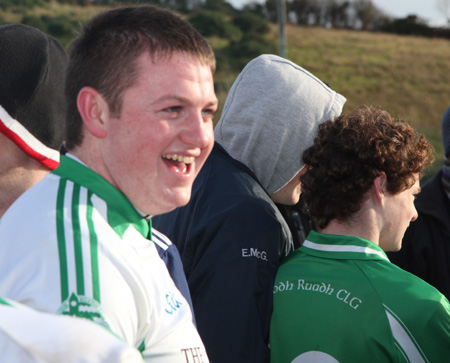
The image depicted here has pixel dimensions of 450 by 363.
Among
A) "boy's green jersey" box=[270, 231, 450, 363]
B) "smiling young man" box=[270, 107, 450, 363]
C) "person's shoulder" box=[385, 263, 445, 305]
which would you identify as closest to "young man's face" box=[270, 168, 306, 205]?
"smiling young man" box=[270, 107, 450, 363]

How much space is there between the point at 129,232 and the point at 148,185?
0.42ft

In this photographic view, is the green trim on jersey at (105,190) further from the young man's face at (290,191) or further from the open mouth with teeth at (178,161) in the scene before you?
the young man's face at (290,191)

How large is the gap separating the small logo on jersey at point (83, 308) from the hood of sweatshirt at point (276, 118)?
1.52m

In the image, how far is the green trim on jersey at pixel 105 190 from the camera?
4.95 feet

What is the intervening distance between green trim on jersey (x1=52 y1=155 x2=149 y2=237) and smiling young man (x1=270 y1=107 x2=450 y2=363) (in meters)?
0.94

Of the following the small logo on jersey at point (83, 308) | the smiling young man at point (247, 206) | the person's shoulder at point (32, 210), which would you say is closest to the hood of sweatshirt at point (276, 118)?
the smiling young man at point (247, 206)

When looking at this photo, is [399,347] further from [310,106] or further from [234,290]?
[310,106]

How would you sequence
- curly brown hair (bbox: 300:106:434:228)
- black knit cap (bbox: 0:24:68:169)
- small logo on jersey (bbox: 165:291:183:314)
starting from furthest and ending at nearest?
curly brown hair (bbox: 300:106:434:228) → black knit cap (bbox: 0:24:68:169) → small logo on jersey (bbox: 165:291:183:314)

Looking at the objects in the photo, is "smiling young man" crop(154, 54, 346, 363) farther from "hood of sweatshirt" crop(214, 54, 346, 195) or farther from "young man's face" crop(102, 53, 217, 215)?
"young man's face" crop(102, 53, 217, 215)

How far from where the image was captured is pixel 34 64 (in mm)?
2125

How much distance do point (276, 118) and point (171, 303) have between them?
1.35m

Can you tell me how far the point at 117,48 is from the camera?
1.55m

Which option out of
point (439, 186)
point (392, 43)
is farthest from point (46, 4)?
point (439, 186)

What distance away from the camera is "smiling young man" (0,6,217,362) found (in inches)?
52.9
